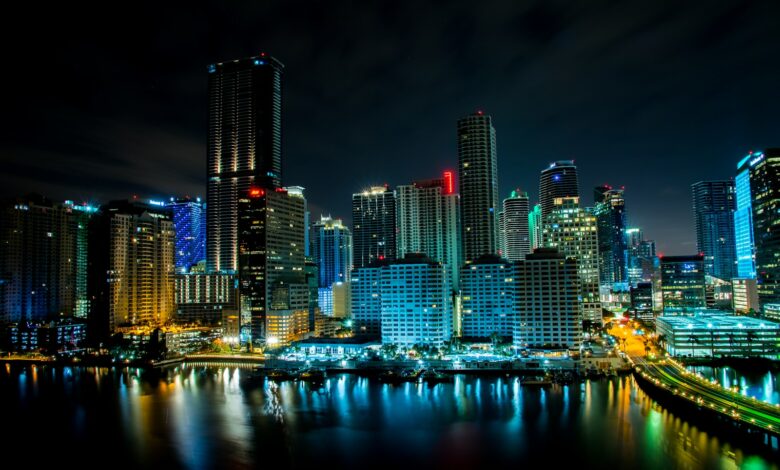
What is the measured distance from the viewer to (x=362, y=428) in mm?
32812

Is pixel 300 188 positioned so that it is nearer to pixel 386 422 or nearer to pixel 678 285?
pixel 386 422

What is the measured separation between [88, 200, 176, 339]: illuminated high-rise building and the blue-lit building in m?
39.4

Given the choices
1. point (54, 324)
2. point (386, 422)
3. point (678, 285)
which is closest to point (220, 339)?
point (54, 324)

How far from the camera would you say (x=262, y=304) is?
6450cm

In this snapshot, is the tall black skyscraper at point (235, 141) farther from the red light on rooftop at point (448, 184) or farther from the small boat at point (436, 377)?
the small boat at point (436, 377)

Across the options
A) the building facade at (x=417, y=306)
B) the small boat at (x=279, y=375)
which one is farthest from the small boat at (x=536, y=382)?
the small boat at (x=279, y=375)

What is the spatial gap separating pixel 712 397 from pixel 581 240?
3795 centimetres

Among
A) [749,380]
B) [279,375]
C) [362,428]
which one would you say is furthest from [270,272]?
[749,380]

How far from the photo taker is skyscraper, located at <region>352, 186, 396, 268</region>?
9950cm

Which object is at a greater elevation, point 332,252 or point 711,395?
point 332,252

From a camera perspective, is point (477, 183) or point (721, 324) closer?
point (721, 324)

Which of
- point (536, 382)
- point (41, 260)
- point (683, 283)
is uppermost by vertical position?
point (41, 260)

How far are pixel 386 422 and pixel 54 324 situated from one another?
5563 centimetres

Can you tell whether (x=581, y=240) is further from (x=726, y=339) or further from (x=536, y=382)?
(x=536, y=382)
